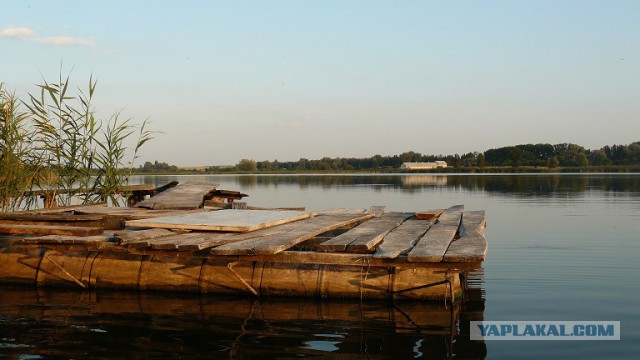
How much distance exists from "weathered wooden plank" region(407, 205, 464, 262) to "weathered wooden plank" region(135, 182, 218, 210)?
20.8 feet

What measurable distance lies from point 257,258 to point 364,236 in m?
2.13

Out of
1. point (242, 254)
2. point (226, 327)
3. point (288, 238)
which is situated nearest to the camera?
point (226, 327)

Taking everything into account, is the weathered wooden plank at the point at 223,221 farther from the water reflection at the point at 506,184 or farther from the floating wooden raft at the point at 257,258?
the water reflection at the point at 506,184

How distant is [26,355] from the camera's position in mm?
7480

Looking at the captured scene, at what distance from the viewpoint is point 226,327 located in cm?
870

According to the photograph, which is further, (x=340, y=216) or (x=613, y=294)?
(x=340, y=216)

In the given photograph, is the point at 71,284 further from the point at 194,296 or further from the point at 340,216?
the point at 340,216

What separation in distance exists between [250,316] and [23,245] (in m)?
5.05

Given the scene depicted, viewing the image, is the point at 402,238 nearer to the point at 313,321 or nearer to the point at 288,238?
the point at 288,238

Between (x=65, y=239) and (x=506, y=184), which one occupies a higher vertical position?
(x=65, y=239)

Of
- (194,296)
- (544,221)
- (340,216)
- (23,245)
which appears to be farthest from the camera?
(544,221)

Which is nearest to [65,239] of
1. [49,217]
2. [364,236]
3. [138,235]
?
[138,235]

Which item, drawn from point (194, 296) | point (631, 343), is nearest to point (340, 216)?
point (194, 296)

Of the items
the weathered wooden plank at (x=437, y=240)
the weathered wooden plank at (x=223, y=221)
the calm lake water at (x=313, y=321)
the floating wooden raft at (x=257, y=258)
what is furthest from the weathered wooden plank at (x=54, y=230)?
the weathered wooden plank at (x=437, y=240)
